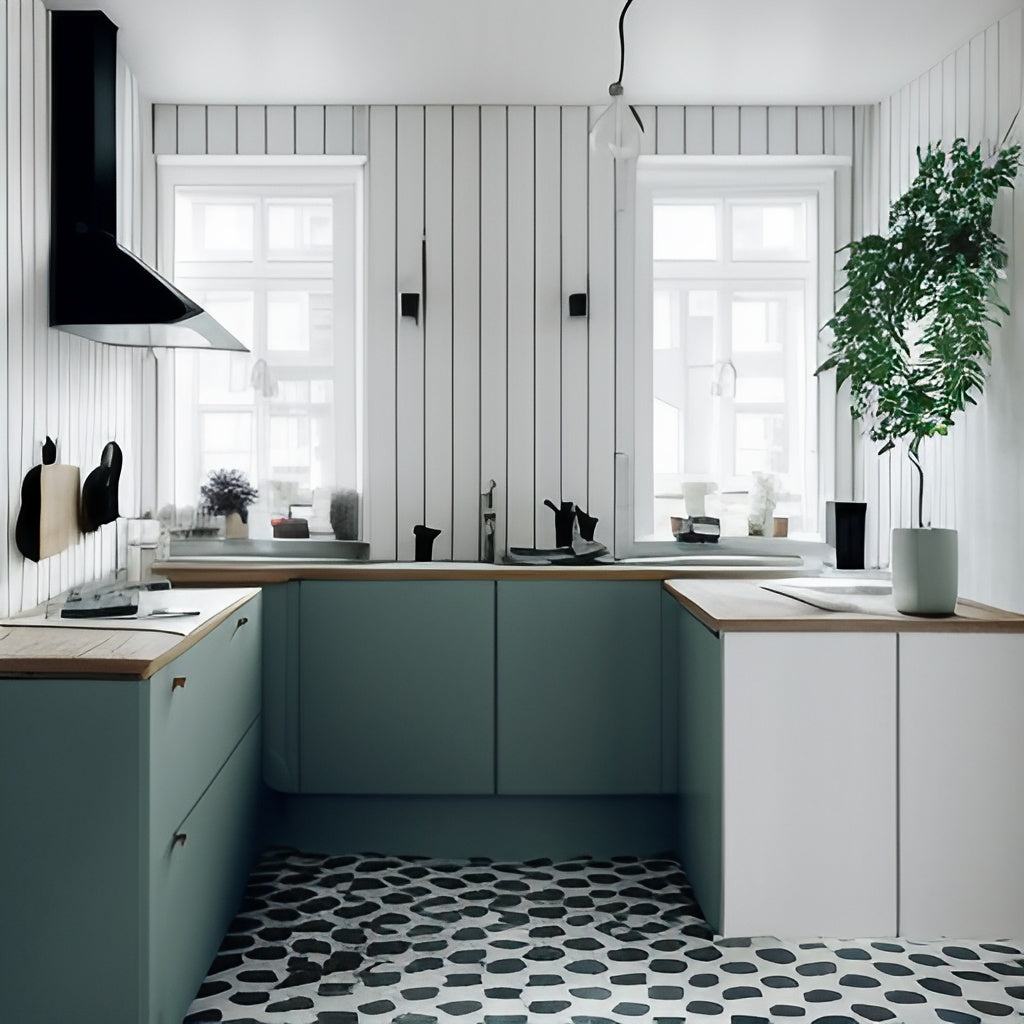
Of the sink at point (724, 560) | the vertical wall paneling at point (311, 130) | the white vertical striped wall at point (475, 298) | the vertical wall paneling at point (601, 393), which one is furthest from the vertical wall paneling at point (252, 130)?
the sink at point (724, 560)

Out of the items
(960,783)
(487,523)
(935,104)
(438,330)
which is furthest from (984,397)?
(438,330)

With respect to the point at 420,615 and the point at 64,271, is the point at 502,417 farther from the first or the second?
the point at 64,271

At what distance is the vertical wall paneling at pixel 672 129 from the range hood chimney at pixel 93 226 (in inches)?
72.0

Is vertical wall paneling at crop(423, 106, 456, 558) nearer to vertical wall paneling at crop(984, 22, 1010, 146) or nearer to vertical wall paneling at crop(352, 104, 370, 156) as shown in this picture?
vertical wall paneling at crop(352, 104, 370, 156)

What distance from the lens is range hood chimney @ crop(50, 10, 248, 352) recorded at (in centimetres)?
284

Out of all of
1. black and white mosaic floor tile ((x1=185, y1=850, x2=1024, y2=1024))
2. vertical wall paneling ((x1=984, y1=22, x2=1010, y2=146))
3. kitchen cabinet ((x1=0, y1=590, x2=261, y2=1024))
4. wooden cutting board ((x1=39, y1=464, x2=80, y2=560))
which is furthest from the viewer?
vertical wall paneling ((x1=984, y1=22, x2=1010, y2=146))

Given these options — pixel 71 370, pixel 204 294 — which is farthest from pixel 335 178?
pixel 71 370

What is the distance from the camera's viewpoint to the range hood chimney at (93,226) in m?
2.84

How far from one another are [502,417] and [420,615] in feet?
2.98

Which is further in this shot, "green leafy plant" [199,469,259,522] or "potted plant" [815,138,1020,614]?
"green leafy plant" [199,469,259,522]

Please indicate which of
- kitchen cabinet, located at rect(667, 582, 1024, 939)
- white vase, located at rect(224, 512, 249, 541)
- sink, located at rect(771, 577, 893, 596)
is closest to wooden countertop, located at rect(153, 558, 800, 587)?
sink, located at rect(771, 577, 893, 596)

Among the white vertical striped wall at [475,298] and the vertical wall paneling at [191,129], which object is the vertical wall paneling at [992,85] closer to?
the white vertical striped wall at [475,298]

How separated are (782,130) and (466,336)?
1402 mm

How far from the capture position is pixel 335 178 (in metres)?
3.91
